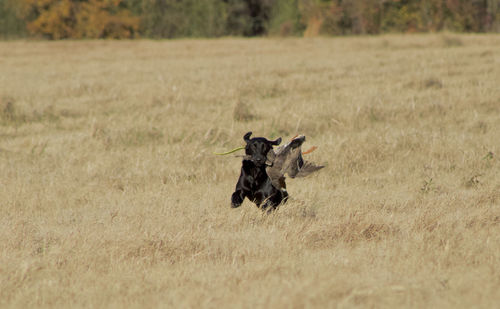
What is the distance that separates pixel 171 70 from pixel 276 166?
13.7m

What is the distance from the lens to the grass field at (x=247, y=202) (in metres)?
3.46

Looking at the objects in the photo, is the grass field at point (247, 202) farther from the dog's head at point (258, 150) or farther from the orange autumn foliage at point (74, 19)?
the orange autumn foliage at point (74, 19)

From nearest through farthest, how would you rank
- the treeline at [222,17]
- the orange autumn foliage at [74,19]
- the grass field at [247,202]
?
the grass field at [247,202] < the treeline at [222,17] < the orange autumn foliage at [74,19]

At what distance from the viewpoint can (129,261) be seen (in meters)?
3.95

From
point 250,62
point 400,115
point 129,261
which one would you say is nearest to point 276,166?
point 129,261

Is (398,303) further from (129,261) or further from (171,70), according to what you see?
(171,70)

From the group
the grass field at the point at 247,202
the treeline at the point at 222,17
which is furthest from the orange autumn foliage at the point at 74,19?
the grass field at the point at 247,202

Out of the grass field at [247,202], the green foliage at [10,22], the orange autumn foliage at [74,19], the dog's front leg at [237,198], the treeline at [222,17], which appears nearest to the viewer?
the grass field at [247,202]

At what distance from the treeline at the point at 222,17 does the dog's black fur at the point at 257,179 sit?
37397 mm

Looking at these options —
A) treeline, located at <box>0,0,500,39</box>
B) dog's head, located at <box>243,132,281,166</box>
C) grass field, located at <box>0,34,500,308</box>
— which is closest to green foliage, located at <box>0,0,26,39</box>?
treeline, located at <box>0,0,500,39</box>

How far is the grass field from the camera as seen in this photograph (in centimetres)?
346

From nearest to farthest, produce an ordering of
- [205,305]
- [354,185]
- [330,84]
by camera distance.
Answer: [205,305] < [354,185] < [330,84]

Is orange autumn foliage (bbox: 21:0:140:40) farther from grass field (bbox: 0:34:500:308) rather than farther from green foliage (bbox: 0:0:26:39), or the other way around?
grass field (bbox: 0:34:500:308)

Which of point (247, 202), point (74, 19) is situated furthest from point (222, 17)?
point (247, 202)
